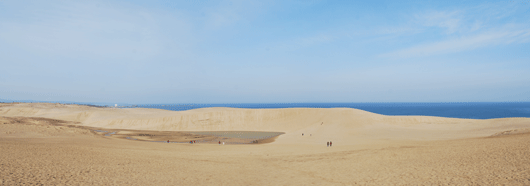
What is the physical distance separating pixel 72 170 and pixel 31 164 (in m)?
2.19

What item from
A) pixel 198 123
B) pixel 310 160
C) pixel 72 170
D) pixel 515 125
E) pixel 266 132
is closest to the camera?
pixel 72 170

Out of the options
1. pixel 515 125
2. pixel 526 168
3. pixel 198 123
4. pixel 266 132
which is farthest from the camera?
pixel 198 123

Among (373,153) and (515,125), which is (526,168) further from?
(515,125)

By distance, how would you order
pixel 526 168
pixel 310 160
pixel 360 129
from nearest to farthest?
pixel 526 168 → pixel 310 160 → pixel 360 129

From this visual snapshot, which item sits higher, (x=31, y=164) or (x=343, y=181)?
(x=31, y=164)

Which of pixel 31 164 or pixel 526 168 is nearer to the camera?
pixel 526 168

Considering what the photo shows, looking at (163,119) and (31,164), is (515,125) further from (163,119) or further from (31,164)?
(163,119)

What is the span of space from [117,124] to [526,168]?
218 ft

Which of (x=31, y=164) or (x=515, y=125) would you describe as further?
(x=515, y=125)

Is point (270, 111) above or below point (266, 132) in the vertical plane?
above

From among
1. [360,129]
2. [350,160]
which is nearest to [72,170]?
[350,160]

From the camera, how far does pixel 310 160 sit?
66.3 feet

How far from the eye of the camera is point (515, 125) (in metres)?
37.3

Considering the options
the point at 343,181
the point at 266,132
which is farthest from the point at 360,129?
the point at 343,181
